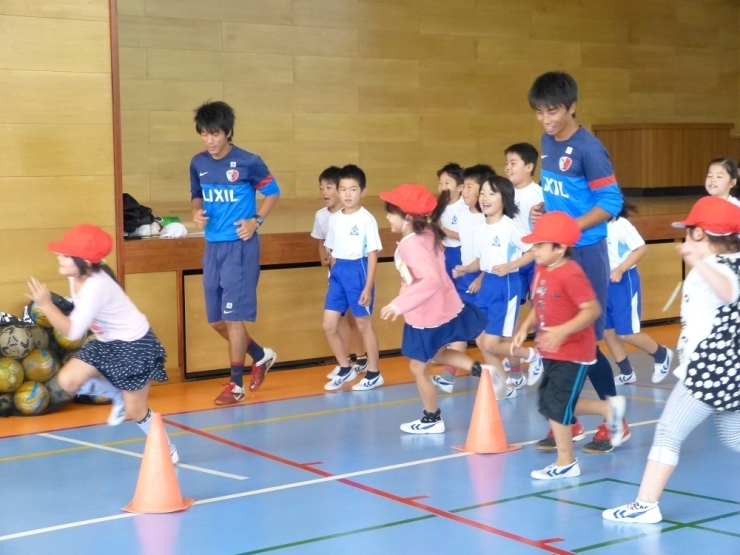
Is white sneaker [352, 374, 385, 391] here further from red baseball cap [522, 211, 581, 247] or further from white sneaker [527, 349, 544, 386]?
red baseball cap [522, 211, 581, 247]

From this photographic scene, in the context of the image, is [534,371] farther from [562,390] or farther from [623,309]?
[562,390]

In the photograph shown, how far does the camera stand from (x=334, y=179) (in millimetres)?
7688

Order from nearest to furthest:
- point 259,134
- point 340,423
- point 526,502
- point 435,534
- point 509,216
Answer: point 435,534, point 526,502, point 340,423, point 509,216, point 259,134

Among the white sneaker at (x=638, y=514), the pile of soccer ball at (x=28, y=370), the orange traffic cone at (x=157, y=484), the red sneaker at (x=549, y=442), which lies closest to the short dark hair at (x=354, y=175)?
the pile of soccer ball at (x=28, y=370)

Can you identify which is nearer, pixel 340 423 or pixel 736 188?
pixel 340 423

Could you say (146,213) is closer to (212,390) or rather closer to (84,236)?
(212,390)

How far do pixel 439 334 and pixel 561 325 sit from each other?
118 centimetres

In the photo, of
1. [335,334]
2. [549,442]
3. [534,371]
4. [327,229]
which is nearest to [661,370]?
[534,371]

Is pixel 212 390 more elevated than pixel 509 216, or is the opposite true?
pixel 509 216

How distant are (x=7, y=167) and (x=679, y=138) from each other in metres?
9.64

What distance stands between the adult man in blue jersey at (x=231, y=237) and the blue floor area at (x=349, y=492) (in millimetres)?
650

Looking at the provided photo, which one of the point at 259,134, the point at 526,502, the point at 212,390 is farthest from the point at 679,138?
the point at 526,502

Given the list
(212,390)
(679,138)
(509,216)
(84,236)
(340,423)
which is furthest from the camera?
(679,138)

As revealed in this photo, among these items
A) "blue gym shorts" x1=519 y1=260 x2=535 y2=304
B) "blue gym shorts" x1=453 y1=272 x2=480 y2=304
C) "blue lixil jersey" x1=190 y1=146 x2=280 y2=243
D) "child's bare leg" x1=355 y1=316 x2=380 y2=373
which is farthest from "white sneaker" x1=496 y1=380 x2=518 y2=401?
"blue lixil jersey" x1=190 y1=146 x2=280 y2=243
